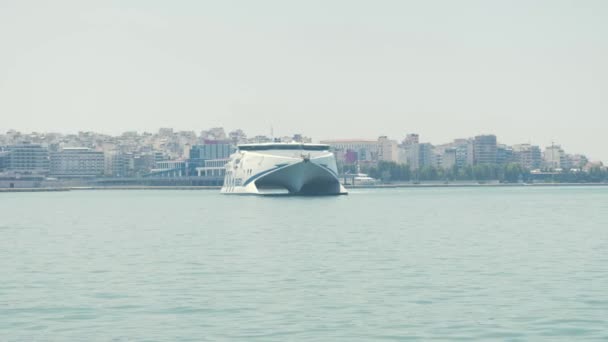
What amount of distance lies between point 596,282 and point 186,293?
11207 millimetres

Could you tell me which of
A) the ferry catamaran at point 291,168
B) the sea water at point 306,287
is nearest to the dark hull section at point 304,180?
the ferry catamaran at point 291,168

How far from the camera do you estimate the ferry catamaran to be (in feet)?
396

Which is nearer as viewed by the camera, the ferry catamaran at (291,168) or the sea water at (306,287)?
the sea water at (306,287)

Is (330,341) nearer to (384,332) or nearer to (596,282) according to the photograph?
(384,332)

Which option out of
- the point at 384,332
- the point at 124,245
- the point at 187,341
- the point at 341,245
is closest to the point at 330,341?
the point at 384,332

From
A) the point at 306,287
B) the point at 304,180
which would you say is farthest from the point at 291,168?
the point at 306,287

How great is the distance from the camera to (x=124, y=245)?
46156 millimetres

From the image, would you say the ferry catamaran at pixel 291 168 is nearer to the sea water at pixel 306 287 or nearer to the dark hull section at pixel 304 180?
the dark hull section at pixel 304 180

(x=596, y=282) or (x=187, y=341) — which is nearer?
(x=187, y=341)

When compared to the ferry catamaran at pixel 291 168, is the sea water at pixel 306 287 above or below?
below

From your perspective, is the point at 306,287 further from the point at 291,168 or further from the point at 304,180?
the point at 304,180

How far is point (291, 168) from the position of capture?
120 m

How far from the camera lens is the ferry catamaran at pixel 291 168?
121 metres

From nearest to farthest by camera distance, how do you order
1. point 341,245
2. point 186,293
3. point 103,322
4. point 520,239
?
1. point 103,322
2. point 186,293
3. point 341,245
4. point 520,239
